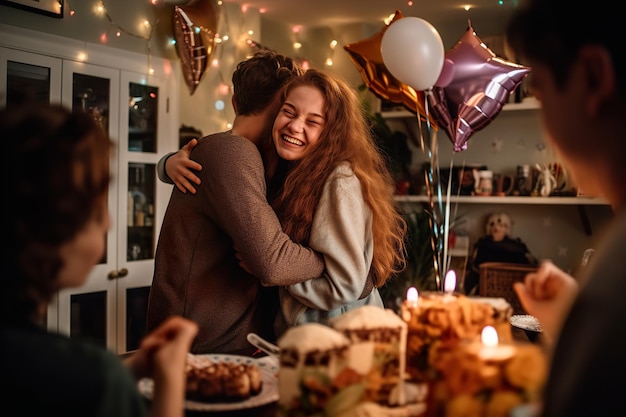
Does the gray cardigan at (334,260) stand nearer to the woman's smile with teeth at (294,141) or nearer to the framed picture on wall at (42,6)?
the woman's smile with teeth at (294,141)

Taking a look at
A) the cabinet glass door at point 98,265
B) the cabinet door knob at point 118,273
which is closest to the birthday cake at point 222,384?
Answer: the cabinet glass door at point 98,265

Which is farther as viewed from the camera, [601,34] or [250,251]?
[250,251]

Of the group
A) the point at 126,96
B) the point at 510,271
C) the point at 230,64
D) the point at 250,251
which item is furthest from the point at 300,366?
the point at 230,64

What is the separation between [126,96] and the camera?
11.9 ft

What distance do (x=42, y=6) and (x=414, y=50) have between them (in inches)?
80.1

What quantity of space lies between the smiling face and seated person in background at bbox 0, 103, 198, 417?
3.13 ft

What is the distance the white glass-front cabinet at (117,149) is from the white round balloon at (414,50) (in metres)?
1.62

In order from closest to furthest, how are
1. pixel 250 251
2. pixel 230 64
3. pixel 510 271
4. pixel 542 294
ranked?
1. pixel 542 294
2. pixel 250 251
3. pixel 510 271
4. pixel 230 64

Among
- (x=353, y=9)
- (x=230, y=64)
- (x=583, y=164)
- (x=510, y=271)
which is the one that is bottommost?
(x=510, y=271)

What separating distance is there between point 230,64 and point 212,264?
2.98 meters

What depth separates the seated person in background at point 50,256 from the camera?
0.63 m

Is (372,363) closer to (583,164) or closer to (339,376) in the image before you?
(339,376)

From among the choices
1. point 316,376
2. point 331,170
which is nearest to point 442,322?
point 316,376

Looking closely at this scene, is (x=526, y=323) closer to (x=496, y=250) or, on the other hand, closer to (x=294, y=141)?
(x=294, y=141)
